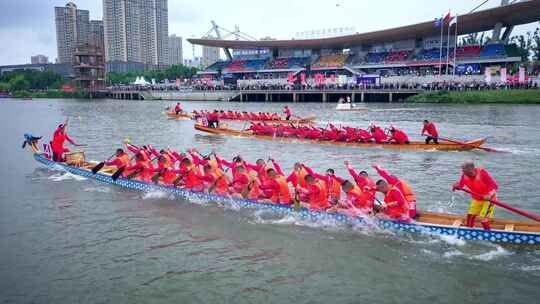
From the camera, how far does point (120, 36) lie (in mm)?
150000

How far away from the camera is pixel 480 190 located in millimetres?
8188

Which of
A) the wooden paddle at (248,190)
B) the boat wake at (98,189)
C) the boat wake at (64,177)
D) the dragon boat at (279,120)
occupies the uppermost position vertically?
the dragon boat at (279,120)

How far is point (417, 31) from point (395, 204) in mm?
55315

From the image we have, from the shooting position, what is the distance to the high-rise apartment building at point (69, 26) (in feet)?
512

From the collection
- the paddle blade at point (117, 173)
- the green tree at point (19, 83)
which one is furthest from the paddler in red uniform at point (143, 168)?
the green tree at point (19, 83)

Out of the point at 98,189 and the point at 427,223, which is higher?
the point at 427,223

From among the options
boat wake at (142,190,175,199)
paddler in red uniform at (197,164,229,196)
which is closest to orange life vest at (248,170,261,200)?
paddler in red uniform at (197,164,229,196)

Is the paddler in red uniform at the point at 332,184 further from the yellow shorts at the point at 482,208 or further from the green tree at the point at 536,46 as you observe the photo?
the green tree at the point at 536,46

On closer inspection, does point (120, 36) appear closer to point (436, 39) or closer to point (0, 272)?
point (436, 39)

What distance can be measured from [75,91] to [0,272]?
91.9 meters

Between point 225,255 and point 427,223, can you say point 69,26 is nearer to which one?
point 225,255

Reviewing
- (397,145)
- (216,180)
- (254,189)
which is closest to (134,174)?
(216,180)

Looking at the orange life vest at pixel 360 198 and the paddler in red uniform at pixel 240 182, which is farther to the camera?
the paddler in red uniform at pixel 240 182

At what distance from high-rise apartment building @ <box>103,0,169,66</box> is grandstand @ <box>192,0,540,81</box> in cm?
7437
